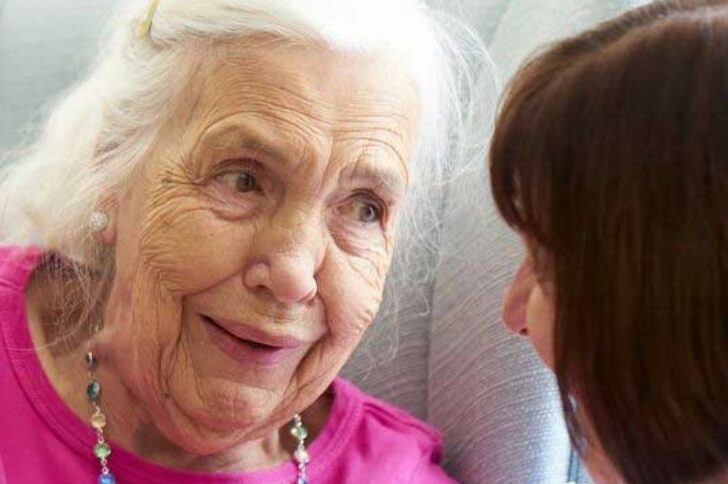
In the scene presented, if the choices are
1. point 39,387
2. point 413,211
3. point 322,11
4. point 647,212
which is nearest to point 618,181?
point 647,212

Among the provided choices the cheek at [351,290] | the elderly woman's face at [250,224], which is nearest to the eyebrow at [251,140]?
the elderly woman's face at [250,224]

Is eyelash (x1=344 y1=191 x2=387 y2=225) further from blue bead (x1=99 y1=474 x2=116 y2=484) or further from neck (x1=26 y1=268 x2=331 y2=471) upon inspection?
blue bead (x1=99 y1=474 x2=116 y2=484)

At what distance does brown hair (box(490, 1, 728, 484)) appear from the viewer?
3.02 ft

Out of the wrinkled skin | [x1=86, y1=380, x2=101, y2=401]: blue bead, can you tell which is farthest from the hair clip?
[x1=86, y1=380, x2=101, y2=401]: blue bead

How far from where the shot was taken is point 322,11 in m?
1.28

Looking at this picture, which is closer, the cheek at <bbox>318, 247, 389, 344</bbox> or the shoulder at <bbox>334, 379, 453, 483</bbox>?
the cheek at <bbox>318, 247, 389, 344</bbox>

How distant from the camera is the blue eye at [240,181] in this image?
1.27 m

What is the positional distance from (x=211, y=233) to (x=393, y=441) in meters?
0.44

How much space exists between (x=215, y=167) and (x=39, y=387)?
34 centimetres

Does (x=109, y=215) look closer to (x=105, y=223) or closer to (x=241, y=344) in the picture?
(x=105, y=223)

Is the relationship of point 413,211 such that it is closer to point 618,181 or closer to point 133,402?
point 133,402

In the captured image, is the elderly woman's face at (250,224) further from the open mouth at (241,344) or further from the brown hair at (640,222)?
the brown hair at (640,222)

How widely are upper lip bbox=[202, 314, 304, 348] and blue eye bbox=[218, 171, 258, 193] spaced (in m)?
0.14

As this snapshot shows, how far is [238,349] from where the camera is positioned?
1263 mm
